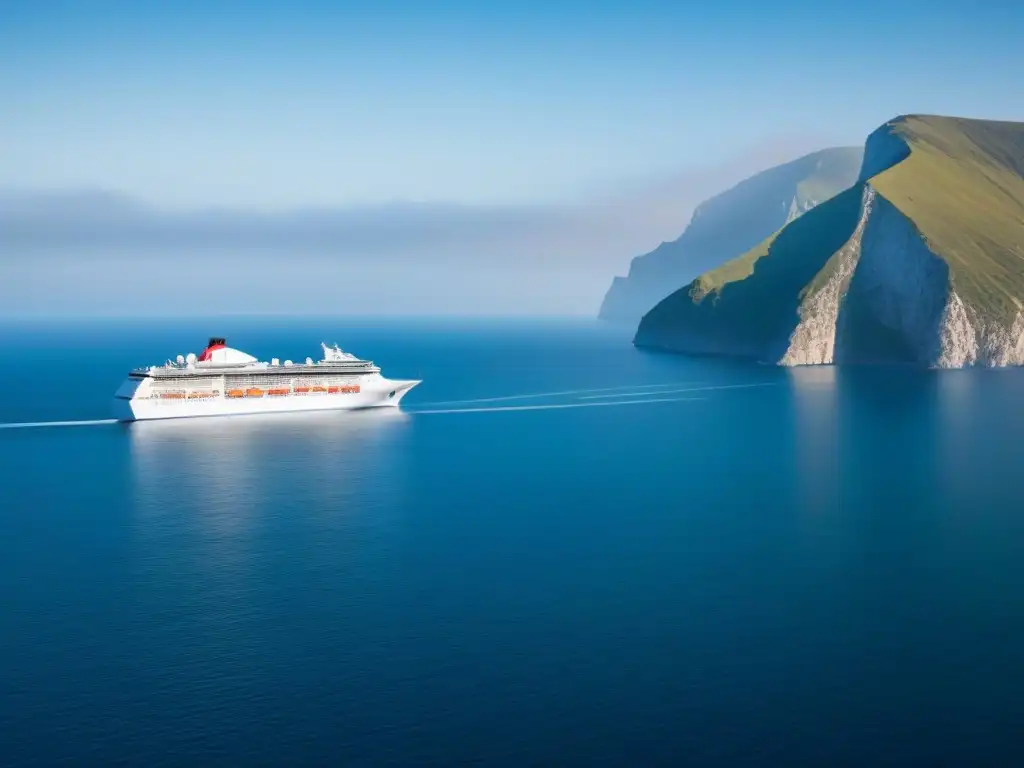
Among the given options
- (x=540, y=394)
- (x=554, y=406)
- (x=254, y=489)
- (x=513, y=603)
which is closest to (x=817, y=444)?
(x=554, y=406)

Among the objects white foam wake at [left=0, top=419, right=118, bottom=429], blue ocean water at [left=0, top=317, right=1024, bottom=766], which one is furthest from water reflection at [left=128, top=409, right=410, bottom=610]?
white foam wake at [left=0, top=419, right=118, bottom=429]

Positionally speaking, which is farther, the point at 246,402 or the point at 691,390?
the point at 691,390

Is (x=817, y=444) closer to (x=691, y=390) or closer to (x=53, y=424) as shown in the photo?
(x=691, y=390)

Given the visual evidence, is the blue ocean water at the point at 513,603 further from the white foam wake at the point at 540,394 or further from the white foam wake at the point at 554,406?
the white foam wake at the point at 540,394

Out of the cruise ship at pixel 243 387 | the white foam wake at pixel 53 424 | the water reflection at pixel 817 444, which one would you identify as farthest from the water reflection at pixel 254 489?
the water reflection at pixel 817 444

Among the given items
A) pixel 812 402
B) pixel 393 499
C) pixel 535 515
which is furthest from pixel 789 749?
pixel 812 402

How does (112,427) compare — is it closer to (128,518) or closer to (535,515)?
(128,518)
